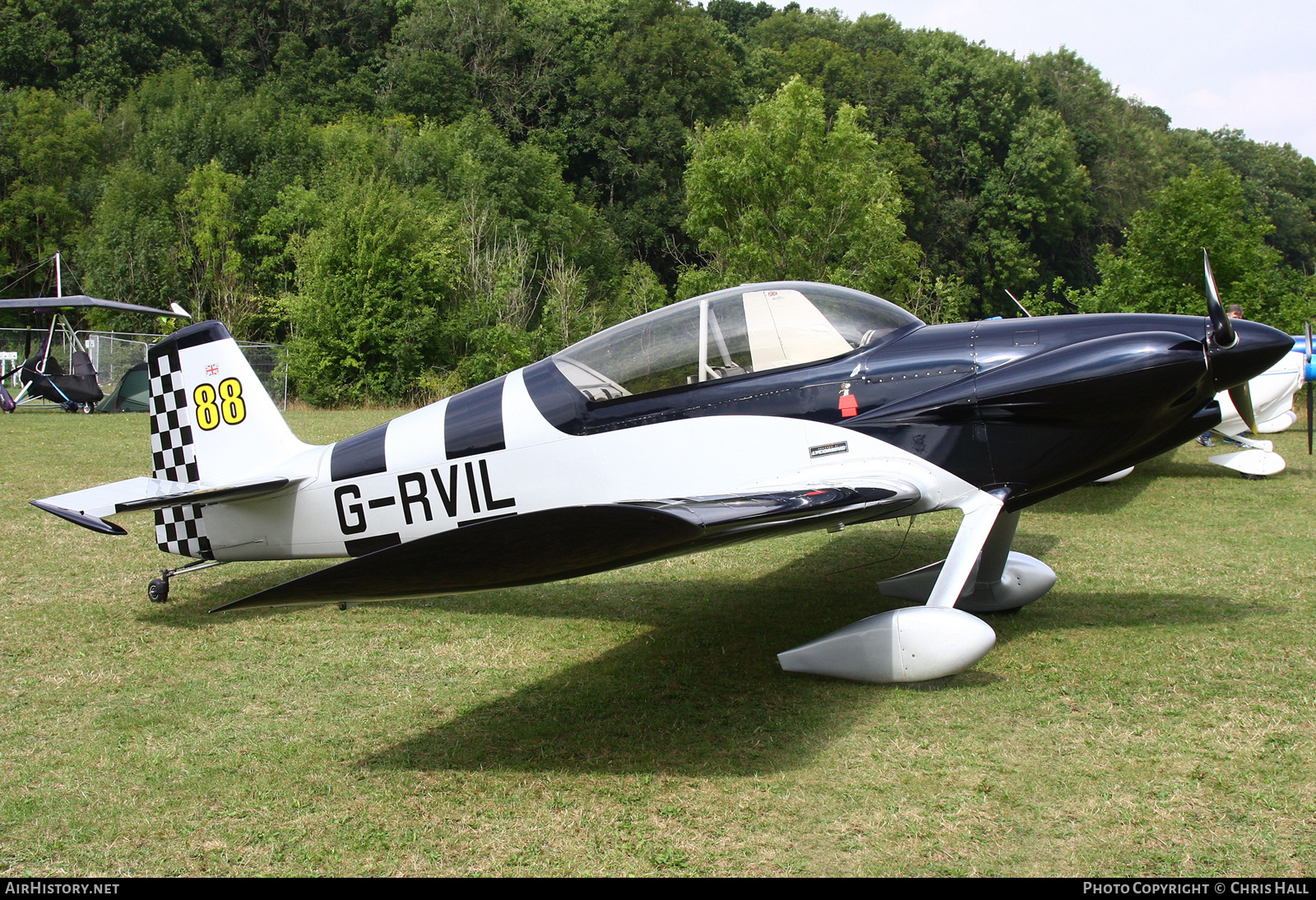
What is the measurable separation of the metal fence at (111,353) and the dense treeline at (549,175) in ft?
2.85

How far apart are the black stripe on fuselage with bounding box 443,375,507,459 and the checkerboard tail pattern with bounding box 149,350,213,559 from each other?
1.89m

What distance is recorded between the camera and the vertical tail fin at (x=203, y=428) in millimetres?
5762

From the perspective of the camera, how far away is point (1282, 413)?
1237 cm

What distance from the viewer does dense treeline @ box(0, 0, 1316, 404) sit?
1168 inches

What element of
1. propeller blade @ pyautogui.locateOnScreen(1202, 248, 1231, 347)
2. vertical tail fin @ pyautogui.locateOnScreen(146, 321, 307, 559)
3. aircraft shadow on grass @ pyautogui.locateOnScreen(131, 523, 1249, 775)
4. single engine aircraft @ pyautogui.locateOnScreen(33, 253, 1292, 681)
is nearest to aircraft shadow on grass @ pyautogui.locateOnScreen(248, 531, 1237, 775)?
aircraft shadow on grass @ pyautogui.locateOnScreen(131, 523, 1249, 775)

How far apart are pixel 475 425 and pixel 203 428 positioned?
2.02 meters

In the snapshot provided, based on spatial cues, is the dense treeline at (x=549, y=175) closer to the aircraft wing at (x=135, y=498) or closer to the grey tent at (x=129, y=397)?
the grey tent at (x=129, y=397)

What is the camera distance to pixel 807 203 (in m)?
35.8

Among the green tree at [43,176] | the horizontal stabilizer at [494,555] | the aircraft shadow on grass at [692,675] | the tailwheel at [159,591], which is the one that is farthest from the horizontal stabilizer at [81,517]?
the green tree at [43,176]

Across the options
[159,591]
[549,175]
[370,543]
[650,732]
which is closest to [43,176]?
[549,175]

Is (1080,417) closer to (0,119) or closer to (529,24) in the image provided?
(0,119)

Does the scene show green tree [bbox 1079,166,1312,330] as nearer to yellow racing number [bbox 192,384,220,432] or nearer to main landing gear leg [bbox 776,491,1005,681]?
main landing gear leg [bbox 776,491,1005,681]

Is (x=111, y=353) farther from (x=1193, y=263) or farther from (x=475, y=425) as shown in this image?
(x=1193, y=263)
